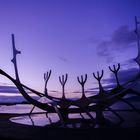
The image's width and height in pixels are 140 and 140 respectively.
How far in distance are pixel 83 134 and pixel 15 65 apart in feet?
30.9

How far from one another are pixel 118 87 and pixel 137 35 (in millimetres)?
4093

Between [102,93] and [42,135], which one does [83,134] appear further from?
[102,93]

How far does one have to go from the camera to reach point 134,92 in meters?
21.3

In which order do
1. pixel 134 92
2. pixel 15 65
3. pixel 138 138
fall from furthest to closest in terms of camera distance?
pixel 134 92 → pixel 15 65 → pixel 138 138

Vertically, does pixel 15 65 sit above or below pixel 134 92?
above

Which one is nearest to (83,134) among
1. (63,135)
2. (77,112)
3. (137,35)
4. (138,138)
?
(63,135)

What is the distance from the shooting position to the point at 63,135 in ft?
32.6

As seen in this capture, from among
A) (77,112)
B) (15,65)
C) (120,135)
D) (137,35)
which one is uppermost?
(137,35)

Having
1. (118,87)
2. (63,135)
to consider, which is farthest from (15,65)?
(63,135)

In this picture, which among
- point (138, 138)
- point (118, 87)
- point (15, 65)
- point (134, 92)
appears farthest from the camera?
point (134, 92)

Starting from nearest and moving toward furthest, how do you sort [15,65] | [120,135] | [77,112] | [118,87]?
[120,135]
[15,65]
[118,87]
[77,112]

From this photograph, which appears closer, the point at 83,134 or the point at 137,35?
the point at 83,134

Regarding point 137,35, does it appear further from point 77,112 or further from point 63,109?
point 77,112

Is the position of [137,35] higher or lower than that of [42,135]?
higher
